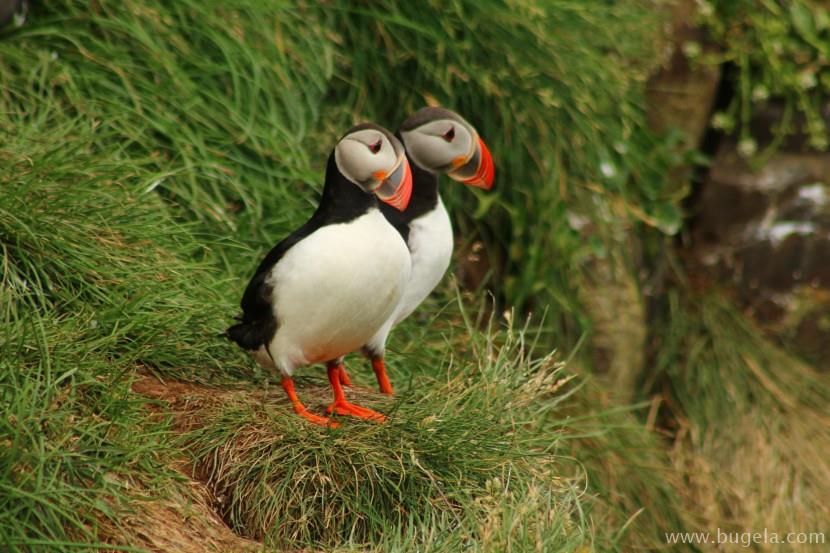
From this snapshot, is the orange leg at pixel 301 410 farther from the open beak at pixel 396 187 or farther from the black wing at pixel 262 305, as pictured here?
the open beak at pixel 396 187

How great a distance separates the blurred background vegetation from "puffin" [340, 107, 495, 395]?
19 cm

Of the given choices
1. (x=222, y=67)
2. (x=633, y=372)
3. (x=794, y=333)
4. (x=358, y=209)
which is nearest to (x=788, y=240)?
(x=794, y=333)

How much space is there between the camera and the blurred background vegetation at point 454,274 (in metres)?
2.53

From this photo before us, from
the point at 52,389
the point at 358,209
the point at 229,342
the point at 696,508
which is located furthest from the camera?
the point at 696,508

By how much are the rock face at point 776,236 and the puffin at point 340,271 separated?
2858 millimetres

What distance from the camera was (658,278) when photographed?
16.6ft

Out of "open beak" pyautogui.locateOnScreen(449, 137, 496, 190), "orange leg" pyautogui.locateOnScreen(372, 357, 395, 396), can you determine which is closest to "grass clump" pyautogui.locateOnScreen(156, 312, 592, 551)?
"orange leg" pyautogui.locateOnScreen(372, 357, 395, 396)

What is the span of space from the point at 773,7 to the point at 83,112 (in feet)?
10.2

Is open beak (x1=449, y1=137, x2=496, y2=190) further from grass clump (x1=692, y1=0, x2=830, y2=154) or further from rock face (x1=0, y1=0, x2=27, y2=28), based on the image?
grass clump (x1=692, y1=0, x2=830, y2=154)

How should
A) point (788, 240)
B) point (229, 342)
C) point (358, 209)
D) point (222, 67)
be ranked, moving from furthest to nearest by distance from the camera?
point (788, 240) < point (222, 67) < point (229, 342) < point (358, 209)

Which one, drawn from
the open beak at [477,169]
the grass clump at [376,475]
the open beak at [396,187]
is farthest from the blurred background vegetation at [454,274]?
the open beak at [396,187]

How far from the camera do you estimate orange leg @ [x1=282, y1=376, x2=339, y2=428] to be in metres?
2.69

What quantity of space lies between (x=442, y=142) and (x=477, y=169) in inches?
5.3

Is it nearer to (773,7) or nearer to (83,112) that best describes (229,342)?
(83,112)
